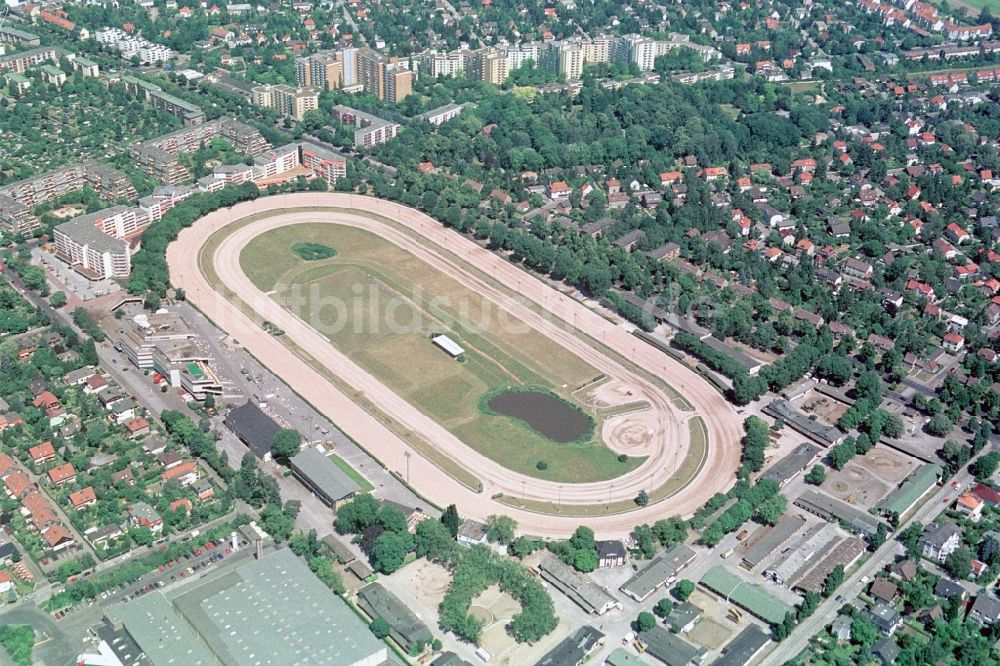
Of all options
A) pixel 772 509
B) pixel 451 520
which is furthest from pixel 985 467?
pixel 451 520

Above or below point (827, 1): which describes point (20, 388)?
below

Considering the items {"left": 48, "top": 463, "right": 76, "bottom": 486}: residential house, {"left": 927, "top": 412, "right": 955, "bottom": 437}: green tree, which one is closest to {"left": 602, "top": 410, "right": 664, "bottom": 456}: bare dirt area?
{"left": 927, "top": 412, "right": 955, "bottom": 437}: green tree

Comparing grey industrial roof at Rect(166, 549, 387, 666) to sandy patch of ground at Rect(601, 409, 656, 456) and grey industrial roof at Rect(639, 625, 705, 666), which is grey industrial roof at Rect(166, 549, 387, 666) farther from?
sandy patch of ground at Rect(601, 409, 656, 456)

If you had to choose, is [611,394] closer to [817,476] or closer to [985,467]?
[817,476]

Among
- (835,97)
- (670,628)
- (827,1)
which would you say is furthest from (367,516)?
(827,1)

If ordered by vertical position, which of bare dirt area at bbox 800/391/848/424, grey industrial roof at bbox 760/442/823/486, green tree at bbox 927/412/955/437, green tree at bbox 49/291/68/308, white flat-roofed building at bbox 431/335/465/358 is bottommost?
grey industrial roof at bbox 760/442/823/486

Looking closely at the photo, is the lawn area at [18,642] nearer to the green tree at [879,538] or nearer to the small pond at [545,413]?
the small pond at [545,413]

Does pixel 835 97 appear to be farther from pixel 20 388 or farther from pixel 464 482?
pixel 20 388
